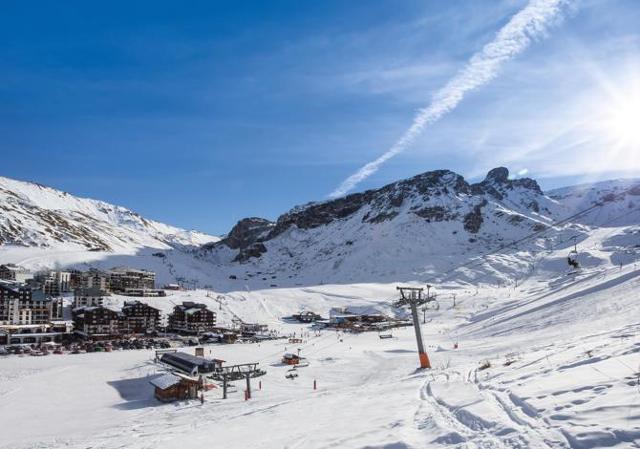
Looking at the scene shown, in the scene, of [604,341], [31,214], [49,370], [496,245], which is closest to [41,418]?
[49,370]

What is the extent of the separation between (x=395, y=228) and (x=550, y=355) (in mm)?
182207

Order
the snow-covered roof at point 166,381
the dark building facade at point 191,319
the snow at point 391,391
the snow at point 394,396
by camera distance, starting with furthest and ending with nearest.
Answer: the dark building facade at point 191,319
the snow-covered roof at point 166,381
the snow at point 391,391
the snow at point 394,396

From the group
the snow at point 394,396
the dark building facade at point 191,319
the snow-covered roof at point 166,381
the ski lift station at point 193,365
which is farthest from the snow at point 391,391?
the dark building facade at point 191,319

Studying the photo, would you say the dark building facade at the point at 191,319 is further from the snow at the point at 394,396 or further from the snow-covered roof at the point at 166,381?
the snow-covered roof at the point at 166,381

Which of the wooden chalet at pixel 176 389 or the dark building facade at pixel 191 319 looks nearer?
the wooden chalet at pixel 176 389

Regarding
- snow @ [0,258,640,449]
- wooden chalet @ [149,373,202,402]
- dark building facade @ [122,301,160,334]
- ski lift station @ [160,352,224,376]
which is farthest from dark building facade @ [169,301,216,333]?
wooden chalet @ [149,373,202,402]

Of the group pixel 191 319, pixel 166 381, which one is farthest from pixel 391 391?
pixel 191 319

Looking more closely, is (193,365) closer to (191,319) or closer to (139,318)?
(191,319)

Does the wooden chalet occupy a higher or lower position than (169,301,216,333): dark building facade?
lower

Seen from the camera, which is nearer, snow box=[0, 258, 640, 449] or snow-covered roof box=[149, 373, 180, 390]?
snow box=[0, 258, 640, 449]

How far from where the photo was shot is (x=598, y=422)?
28.3 feet

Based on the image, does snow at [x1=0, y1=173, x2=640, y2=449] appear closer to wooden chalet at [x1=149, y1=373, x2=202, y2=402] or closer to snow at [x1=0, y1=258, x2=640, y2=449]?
snow at [x1=0, y1=258, x2=640, y2=449]

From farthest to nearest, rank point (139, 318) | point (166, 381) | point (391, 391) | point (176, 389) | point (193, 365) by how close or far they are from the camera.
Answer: point (139, 318), point (193, 365), point (166, 381), point (176, 389), point (391, 391)

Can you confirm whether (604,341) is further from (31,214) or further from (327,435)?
(31,214)
